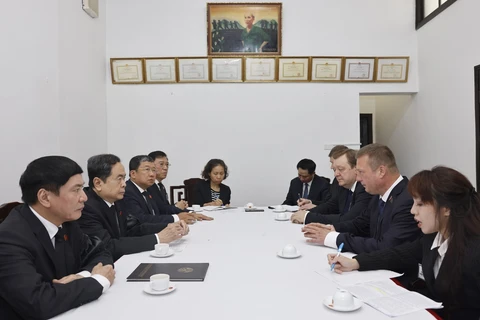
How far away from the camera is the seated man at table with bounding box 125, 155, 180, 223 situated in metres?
3.36

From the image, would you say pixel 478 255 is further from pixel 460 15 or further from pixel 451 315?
pixel 460 15

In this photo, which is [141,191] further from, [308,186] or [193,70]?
[193,70]

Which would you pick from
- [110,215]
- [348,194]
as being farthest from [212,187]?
[110,215]

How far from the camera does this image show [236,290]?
64.3 inches

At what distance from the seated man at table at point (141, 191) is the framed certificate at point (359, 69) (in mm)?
3843

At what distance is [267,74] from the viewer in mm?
6117

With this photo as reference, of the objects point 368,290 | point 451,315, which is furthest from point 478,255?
point 368,290

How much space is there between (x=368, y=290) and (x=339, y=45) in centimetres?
520

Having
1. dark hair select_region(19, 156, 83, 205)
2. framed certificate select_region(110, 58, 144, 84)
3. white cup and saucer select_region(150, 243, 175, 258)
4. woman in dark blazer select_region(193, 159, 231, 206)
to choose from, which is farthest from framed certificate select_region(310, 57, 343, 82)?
dark hair select_region(19, 156, 83, 205)

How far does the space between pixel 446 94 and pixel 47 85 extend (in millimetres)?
4987

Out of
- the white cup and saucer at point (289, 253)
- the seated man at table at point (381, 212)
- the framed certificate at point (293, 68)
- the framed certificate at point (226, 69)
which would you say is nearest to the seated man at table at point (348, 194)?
the seated man at table at point (381, 212)

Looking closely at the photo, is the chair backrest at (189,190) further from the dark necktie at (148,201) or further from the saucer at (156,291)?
the saucer at (156,291)

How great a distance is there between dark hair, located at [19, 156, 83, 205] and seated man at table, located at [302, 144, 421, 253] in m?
1.49

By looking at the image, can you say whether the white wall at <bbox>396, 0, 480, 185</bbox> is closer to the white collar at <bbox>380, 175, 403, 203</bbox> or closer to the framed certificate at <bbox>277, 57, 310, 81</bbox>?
the framed certificate at <bbox>277, 57, 310, 81</bbox>
